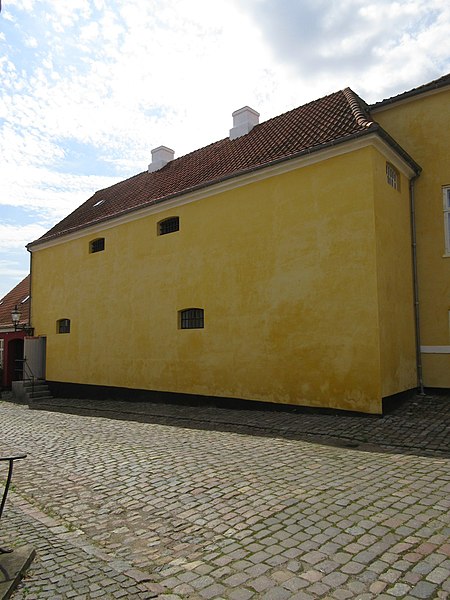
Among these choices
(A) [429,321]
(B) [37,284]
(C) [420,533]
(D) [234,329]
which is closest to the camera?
(C) [420,533]

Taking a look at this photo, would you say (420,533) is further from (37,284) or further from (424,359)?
(37,284)

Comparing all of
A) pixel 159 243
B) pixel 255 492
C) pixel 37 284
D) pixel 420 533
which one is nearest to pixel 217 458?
pixel 255 492

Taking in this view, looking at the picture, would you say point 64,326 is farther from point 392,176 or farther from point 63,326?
point 392,176

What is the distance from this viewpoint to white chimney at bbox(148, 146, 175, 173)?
64.1 feet

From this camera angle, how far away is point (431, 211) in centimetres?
1175

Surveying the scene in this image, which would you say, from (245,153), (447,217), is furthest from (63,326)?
(447,217)

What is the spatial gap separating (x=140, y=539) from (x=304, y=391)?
687 cm

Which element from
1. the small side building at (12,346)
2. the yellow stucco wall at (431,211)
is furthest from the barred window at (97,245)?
the yellow stucco wall at (431,211)

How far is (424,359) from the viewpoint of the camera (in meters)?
11.5

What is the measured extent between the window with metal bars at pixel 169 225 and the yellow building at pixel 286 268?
0.04 metres

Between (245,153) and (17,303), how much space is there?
1548cm

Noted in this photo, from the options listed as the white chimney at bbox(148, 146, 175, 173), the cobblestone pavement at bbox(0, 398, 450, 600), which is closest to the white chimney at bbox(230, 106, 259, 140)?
the white chimney at bbox(148, 146, 175, 173)

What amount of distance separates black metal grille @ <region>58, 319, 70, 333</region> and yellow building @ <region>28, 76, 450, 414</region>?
2.14 meters

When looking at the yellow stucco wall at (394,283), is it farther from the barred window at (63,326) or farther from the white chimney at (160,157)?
the barred window at (63,326)
